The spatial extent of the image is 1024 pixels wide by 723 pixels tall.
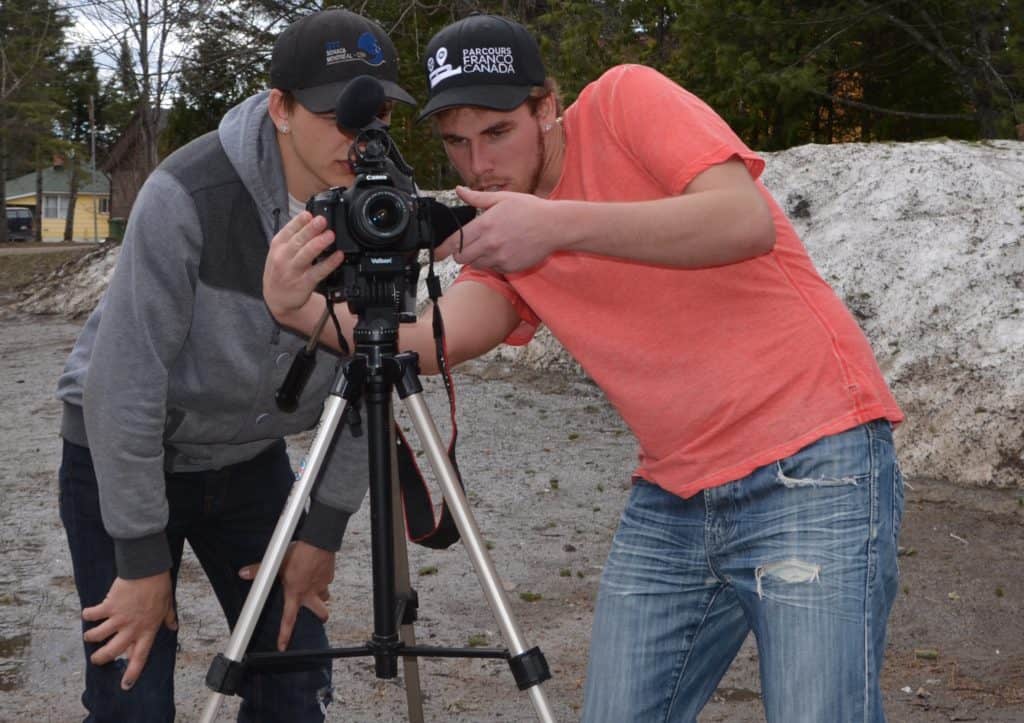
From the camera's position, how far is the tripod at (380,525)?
271 cm

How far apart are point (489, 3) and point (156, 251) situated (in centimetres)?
1824

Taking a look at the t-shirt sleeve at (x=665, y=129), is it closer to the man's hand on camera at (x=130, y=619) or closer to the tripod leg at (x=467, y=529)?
the tripod leg at (x=467, y=529)

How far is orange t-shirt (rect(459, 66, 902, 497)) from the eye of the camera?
258 centimetres

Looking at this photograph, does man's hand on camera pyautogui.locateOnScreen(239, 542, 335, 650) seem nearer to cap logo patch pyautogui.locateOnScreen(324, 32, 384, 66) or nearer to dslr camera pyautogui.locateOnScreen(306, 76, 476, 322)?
dslr camera pyautogui.locateOnScreen(306, 76, 476, 322)

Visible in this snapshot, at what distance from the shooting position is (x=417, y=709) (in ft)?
10.8

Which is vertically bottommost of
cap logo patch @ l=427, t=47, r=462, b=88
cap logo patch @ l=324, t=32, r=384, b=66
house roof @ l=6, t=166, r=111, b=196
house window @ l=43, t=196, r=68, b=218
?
cap logo patch @ l=427, t=47, r=462, b=88

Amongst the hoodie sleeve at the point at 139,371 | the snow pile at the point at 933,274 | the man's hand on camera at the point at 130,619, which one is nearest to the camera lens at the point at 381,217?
the hoodie sleeve at the point at 139,371

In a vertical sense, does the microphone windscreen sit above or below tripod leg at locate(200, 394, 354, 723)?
above

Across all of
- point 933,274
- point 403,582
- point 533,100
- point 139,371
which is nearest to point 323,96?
point 533,100

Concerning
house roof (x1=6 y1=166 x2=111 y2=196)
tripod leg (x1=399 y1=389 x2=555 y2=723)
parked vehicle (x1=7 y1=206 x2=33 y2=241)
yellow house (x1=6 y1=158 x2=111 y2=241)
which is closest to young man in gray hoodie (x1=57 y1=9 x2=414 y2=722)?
tripod leg (x1=399 y1=389 x2=555 y2=723)

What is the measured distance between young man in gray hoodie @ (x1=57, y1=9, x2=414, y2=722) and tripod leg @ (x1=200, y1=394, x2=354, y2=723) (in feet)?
1.37

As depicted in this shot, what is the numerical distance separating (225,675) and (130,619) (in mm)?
484

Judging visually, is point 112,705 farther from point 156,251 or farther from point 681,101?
point 681,101

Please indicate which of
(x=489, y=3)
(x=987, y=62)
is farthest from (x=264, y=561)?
(x=489, y=3)
